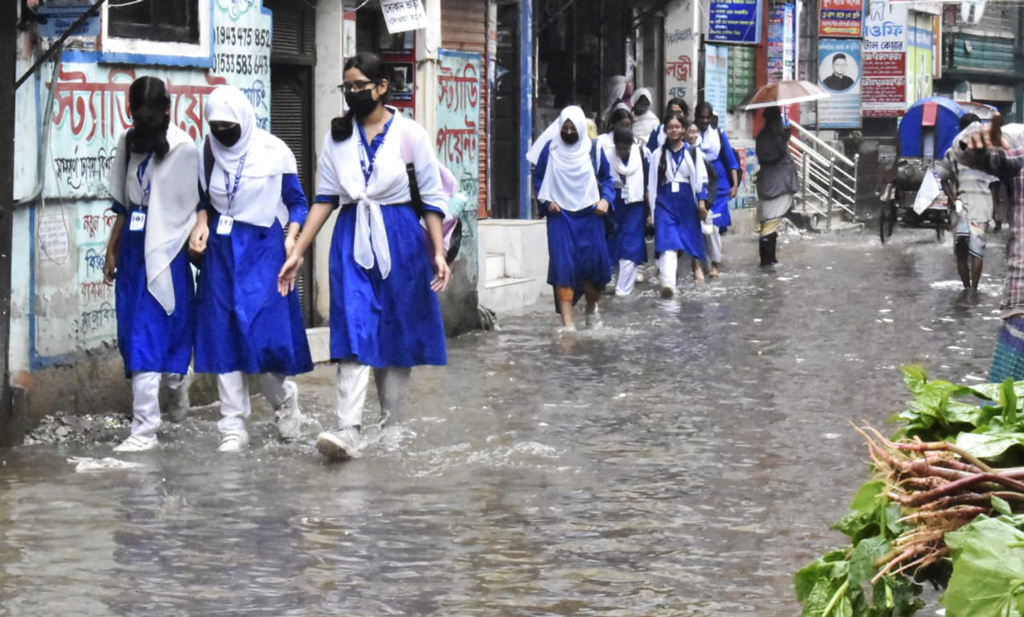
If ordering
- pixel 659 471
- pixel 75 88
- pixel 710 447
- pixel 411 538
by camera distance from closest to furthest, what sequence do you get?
pixel 411 538
pixel 659 471
pixel 710 447
pixel 75 88

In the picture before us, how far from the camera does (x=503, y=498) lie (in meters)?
7.46

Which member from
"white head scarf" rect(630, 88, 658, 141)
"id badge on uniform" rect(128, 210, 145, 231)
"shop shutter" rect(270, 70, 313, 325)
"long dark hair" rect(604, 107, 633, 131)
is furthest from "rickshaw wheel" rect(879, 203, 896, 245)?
"id badge on uniform" rect(128, 210, 145, 231)

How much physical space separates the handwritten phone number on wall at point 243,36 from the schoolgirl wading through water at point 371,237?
7.50ft

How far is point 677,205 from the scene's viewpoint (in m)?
17.2

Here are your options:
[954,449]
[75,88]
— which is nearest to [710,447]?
[75,88]

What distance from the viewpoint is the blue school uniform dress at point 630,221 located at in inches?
661

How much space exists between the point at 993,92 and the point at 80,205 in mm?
40348

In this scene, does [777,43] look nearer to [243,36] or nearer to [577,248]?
[577,248]

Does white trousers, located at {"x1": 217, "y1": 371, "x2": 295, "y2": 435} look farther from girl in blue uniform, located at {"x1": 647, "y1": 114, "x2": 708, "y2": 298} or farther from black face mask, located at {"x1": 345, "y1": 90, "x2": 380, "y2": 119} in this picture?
girl in blue uniform, located at {"x1": 647, "y1": 114, "x2": 708, "y2": 298}

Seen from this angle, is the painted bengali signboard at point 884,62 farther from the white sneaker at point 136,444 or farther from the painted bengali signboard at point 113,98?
the white sneaker at point 136,444

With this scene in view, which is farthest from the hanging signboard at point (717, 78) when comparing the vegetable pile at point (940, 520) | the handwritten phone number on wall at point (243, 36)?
the vegetable pile at point (940, 520)

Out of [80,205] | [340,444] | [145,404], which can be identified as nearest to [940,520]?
[340,444]

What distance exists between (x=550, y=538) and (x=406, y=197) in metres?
2.26

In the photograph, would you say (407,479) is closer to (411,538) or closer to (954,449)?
(411,538)
